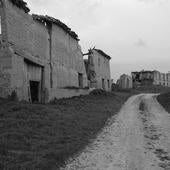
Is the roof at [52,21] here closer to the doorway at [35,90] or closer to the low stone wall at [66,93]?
the doorway at [35,90]

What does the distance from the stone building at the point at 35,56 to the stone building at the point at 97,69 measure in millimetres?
6425

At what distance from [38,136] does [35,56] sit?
9.42m

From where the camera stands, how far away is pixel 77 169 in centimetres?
598

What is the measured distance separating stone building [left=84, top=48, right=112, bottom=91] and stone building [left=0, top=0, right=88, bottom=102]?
643cm

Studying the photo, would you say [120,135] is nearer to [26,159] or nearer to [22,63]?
[26,159]

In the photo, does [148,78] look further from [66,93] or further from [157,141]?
[157,141]

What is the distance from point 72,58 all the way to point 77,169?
64.9 feet

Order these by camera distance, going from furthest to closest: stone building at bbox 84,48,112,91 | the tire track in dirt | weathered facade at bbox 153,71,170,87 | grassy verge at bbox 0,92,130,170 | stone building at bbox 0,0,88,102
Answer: weathered facade at bbox 153,71,170,87, stone building at bbox 84,48,112,91, stone building at bbox 0,0,88,102, the tire track in dirt, grassy verge at bbox 0,92,130,170

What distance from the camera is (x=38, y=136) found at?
848 centimetres

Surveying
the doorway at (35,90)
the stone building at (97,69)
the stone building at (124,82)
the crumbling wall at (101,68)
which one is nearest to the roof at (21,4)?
the doorway at (35,90)

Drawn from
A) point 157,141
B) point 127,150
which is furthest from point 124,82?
point 127,150

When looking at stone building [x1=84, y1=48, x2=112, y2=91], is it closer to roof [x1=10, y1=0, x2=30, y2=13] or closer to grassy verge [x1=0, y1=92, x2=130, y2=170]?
roof [x1=10, y1=0, x2=30, y2=13]

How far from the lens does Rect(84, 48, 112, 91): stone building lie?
107ft

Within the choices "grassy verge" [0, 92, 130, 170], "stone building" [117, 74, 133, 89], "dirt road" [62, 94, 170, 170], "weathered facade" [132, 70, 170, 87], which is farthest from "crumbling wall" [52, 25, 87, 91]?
"weathered facade" [132, 70, 170, 87]
